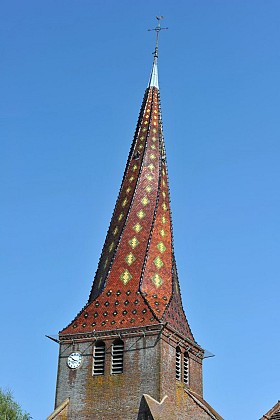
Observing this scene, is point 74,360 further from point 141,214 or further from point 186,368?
point 141,214

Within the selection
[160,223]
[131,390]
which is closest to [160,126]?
[160,223]

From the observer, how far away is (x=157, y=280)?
1220 inches

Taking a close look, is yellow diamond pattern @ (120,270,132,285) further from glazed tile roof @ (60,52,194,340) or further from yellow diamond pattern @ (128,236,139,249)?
yellow diamond pattern @ (128,236,139,249)

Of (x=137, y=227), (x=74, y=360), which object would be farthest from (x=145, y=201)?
(x=74, y=360)

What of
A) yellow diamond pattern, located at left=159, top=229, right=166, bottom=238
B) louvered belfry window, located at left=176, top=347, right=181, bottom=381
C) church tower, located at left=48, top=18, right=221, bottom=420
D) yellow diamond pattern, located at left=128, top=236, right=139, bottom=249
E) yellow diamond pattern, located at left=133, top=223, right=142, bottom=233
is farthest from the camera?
yellow diamond pattern, located at left=159, top=229, right=166, bottom=238

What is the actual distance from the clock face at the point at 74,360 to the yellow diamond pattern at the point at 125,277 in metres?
3.26

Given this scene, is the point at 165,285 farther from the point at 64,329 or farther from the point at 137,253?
the point at 64,329

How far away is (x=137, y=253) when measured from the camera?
103 ft

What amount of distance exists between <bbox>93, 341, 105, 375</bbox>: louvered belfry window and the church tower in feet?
0.12

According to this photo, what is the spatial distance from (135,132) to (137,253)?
6818mm

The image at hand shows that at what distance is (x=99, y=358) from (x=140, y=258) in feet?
13.9

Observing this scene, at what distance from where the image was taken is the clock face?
29562 millimetres

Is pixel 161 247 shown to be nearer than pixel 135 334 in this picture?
No

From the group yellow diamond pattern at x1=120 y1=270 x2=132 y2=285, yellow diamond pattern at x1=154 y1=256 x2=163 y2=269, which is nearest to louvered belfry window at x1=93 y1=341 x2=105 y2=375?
yellow diamond pattern at x1=120 y1=270 x2=132 y2=285
